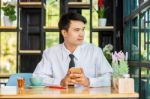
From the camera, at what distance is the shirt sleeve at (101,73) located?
2.94 metres

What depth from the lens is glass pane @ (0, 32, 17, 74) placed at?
222 inches

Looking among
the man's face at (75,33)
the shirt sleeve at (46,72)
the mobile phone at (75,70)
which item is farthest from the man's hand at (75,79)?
the man's face at (75,33)

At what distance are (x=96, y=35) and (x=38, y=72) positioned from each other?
8.76 feet

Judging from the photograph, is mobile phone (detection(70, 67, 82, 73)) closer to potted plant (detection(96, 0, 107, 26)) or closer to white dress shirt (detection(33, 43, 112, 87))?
white dress shirt (detection(33, 43, 112, 87))

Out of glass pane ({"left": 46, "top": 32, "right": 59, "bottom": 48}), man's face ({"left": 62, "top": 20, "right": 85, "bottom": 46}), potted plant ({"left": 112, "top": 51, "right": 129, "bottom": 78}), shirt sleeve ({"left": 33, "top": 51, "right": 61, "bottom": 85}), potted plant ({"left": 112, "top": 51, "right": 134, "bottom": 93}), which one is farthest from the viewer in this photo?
glass pane ({"left": 46, "top": 32, "right": 59, "bottom": 48})

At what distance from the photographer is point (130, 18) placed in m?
4.84

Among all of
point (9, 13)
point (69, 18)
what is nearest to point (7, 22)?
point (9, 13)

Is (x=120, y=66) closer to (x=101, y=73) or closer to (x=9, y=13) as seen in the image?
(x=101, y=73)

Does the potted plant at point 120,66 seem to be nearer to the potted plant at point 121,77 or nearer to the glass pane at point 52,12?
the potted plant at point 121,77

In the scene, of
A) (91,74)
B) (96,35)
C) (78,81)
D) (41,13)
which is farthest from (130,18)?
(78,81)

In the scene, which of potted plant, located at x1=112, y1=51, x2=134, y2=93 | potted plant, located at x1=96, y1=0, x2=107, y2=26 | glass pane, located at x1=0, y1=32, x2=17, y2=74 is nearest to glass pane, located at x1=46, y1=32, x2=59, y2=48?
glass pane, located at x1=0, y1=32, x2=17, y2=74

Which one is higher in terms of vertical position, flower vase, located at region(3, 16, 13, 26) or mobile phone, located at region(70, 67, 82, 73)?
flower vase, located at region(3, 16, 13, 26)

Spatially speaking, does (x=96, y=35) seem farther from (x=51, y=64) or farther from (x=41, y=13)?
(x=51, y=64)

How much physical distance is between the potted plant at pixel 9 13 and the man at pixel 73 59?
2.38 metres
